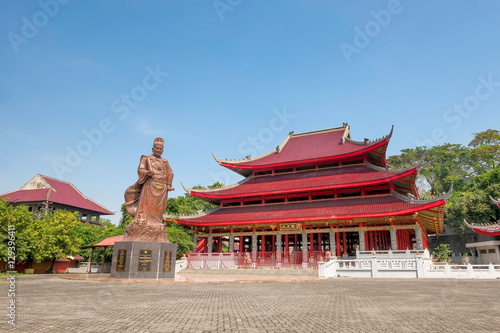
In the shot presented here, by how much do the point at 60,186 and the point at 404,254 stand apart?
5088 centimetres

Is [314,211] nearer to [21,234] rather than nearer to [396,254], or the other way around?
[396,254]

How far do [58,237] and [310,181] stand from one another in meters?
21.9

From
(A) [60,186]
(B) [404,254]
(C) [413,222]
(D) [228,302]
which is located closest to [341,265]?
(B) [404,254]

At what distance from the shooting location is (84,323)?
17.9 feet

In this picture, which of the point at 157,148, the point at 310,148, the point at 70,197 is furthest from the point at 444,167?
the point at 70,197

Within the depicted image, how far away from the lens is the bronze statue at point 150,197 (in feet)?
51.4

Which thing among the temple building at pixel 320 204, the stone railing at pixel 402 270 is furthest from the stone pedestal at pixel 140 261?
the temple building at pixel 320 204

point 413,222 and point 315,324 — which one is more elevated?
point 413,222

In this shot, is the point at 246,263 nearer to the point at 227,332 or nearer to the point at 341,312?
the point at 341,312

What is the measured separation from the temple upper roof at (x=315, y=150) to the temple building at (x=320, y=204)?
104mm

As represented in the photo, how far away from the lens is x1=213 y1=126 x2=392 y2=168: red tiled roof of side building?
31.7 metres

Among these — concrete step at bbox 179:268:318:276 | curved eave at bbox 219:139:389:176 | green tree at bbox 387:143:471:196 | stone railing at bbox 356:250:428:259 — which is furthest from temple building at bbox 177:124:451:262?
green tree at bbox 387:143:471:196

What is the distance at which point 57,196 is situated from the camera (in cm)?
4781

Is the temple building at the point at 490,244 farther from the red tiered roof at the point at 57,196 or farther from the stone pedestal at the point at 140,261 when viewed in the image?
the red tiered roof at the point at 57,196
